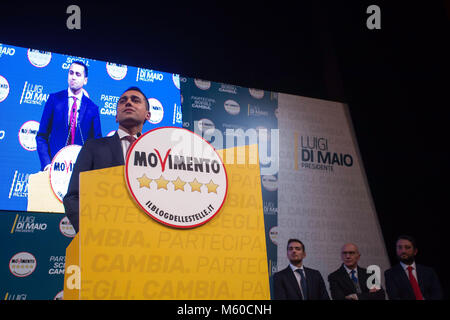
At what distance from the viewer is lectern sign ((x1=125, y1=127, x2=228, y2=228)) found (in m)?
0.56

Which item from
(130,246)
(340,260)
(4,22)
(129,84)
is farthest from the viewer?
(340,260)

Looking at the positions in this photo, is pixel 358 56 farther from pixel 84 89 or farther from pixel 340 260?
pixel 84 89

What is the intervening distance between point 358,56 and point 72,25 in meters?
2.45

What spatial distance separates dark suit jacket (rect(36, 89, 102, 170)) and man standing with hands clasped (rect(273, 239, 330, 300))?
1765mm

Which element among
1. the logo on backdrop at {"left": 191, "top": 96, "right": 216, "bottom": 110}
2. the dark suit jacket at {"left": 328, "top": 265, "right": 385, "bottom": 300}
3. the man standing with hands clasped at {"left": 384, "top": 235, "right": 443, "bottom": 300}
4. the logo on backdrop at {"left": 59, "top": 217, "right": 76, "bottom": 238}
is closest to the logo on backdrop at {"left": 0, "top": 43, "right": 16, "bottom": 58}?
the logo on backdrop at {"left": 59, "top": 217, "right": 76, "bottom": 238}

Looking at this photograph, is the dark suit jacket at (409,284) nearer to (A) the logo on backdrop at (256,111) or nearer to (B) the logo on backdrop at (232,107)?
(A) the logo on backdrop at (256,111)

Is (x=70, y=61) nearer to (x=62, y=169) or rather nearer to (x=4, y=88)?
(x=4, y=88)

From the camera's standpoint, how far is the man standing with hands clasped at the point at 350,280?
339cm

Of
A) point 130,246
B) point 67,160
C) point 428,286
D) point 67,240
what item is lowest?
point 130,246

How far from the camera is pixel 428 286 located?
3303 mm

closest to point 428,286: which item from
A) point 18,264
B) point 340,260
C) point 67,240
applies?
point 340,260

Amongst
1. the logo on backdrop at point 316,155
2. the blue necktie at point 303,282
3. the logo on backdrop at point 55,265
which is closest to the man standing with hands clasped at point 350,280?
the blue necktie at point 303,282

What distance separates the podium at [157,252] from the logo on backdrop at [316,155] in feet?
10.7

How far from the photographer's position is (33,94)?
302 centimetres
